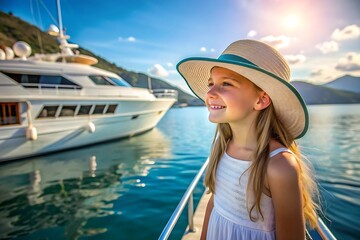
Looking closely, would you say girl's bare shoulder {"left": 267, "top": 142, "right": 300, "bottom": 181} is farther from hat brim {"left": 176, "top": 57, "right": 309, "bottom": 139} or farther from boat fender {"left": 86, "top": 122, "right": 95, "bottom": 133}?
boat fender {"left": 86, "top": 122, "right": 95, "bottom": 133}

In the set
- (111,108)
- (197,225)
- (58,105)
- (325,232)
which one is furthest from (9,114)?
(325,232)

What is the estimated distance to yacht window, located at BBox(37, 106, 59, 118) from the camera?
324 inches

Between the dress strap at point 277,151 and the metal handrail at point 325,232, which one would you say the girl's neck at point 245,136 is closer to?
the dress strap at point 277,151

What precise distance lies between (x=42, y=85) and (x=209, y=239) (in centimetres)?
937

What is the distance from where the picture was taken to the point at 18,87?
7.70 m

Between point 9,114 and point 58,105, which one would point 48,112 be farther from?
point 9,114

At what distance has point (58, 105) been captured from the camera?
8523mm

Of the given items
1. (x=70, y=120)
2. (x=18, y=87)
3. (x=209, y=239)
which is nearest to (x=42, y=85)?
(x=18, y=87)

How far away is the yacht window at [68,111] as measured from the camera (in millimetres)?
8789

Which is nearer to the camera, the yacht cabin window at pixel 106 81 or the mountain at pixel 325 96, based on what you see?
the yacht cabin window at pixel 106 81

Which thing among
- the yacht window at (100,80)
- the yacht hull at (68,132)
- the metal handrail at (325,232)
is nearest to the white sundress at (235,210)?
the metal handrail at (325,232)

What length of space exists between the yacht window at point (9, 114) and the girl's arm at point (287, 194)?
375 inches

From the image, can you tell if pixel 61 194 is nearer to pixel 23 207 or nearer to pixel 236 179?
pixel 23 207

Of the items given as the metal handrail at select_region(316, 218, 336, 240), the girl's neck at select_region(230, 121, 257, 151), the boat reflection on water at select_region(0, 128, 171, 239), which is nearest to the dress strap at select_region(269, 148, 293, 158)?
the girl's neck at select_region(230, 121, 257, 151)
